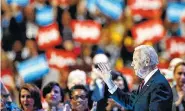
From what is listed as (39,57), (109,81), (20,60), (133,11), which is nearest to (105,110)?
(109,81)

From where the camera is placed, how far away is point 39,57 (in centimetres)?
1505

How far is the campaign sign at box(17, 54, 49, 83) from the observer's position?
14859 mm

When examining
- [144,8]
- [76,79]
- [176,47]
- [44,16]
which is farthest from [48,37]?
[76,79]

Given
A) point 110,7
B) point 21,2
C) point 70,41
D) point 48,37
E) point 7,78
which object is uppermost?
point 21,2

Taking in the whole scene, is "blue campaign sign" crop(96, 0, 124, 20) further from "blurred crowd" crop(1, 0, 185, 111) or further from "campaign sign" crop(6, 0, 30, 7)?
"campaign sign" crop(6, 0, 30, 7)

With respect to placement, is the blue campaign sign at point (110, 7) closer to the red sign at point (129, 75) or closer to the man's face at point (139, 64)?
the red sign at point (129, 75)

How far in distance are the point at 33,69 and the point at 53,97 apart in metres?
4.01

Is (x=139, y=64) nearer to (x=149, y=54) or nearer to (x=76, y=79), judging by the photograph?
(x=149, y=54)

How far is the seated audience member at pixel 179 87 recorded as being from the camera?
11922mm

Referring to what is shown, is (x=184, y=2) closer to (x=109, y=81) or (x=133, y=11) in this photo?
(x=133, y=11)

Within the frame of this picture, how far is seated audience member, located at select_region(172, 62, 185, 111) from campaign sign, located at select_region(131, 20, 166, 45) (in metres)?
5.22

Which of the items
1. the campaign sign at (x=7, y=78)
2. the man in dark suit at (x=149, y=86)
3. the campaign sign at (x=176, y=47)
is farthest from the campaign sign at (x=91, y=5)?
the man in dark suit at (x=149, y=86)

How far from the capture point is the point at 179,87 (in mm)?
11984

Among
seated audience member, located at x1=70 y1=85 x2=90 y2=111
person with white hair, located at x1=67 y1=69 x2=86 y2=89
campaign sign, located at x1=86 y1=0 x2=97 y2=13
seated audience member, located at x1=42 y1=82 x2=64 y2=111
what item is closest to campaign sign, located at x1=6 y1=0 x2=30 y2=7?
campaign sign, located at x1=86 y1=0 x2=97 y2=13
